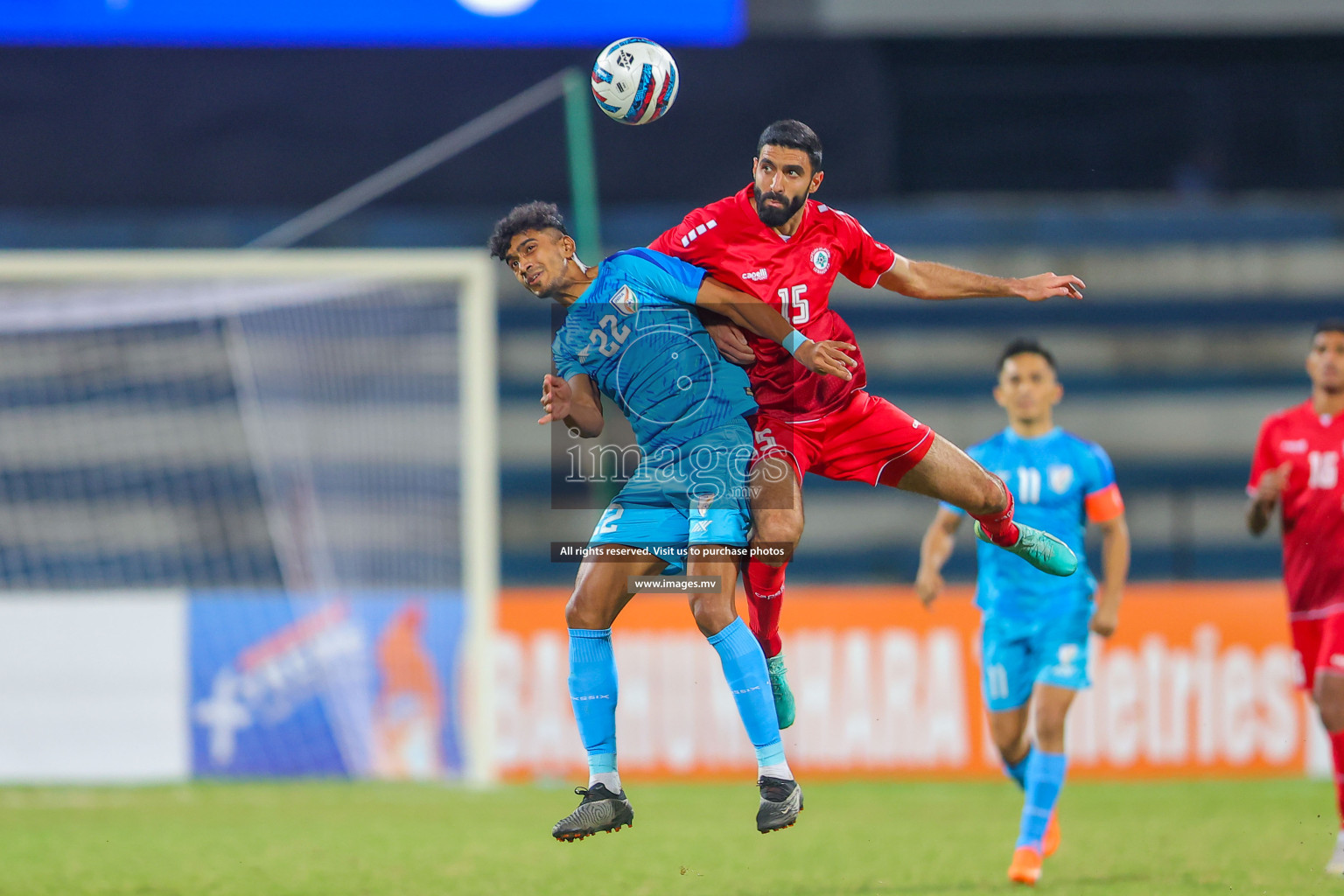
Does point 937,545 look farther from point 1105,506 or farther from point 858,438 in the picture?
point 858,438

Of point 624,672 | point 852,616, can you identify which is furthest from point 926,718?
point 624,672

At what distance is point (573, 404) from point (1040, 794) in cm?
292

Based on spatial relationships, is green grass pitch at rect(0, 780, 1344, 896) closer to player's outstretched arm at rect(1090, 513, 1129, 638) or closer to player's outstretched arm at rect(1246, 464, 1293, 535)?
player's outstretched arm at rect(1090, 513, 1129, 638)

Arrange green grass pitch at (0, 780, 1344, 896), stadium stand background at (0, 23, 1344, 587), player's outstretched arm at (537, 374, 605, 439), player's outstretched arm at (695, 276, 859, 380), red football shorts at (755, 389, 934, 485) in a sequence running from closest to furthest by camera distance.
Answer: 1. player's outstretched arm at (695, 276, 859, 380)
2. player's outstretched arm at (537, 374, 605, 439)
3. red football shorts at (755, 389, 934, 485)
4. green grass pitch at (0, 780, 1344, 896)
5. stadium stand background at (0, 23, 1344, 587)

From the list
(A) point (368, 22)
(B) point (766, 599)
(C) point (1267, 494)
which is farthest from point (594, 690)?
(A) point (368, 22)

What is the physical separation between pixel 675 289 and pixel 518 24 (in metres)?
9.90

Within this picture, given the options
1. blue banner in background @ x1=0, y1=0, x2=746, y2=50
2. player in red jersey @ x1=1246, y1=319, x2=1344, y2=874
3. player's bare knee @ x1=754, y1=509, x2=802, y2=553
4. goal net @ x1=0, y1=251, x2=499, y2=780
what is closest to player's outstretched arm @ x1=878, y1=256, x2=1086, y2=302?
player's bare knee @ x1=754, y1=509, x2=802, y2=553

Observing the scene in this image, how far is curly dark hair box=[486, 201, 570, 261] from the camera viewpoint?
5641mm

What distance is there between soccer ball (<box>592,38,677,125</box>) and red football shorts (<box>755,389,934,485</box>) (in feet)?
3.96

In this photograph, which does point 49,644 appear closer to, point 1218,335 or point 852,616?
point 852,616

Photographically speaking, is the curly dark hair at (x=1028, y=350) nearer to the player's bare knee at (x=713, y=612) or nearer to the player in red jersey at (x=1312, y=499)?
the player in red jersey at (x=1312, y=499)

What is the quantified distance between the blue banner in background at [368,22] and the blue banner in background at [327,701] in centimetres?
640

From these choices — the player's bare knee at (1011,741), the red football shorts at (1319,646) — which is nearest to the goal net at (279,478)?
the player's bare knee at (1011,741)

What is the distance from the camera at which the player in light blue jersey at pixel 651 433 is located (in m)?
5.63
